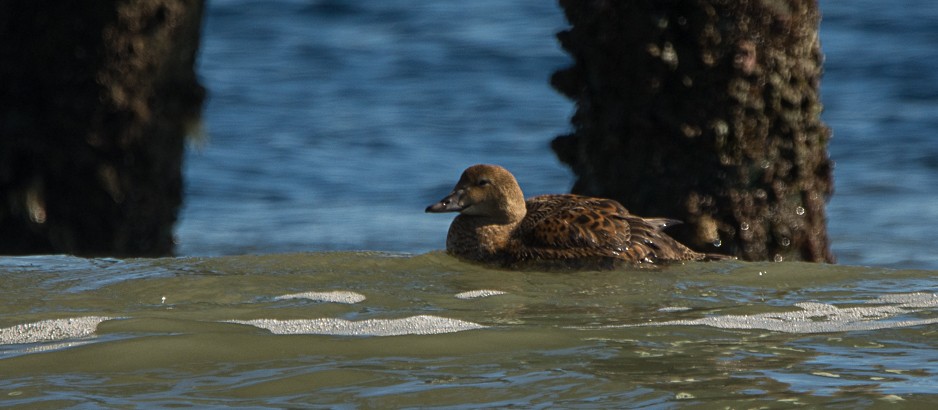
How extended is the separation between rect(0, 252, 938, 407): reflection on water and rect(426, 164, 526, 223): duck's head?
3.02ft

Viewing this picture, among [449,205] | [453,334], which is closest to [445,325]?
[453,334]

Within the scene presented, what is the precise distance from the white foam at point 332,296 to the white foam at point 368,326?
45 cm

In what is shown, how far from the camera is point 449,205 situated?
27.3ft

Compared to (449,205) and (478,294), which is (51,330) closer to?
(478,294)

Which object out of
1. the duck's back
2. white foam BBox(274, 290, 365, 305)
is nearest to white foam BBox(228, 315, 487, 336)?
white foam BBox(274, 290, 365, 305)

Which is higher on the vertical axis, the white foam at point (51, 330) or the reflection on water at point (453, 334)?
the reflection on water at point (453, 334)

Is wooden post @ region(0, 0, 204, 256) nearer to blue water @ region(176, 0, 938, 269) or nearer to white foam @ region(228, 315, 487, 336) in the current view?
blue water @ region(176, 0, 938, 269)

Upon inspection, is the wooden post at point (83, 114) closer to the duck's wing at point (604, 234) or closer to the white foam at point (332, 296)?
the duck's wing at point (604, 234)

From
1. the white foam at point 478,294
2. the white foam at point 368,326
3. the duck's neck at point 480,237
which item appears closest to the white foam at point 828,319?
the white foam at point 368,326

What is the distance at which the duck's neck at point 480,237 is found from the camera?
26.4 ft

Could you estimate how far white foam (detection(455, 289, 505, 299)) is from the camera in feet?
21.6

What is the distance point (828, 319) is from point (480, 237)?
2628mm

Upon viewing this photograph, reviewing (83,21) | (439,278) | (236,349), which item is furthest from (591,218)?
(83,21)

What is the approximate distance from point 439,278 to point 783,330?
6.76 feet
